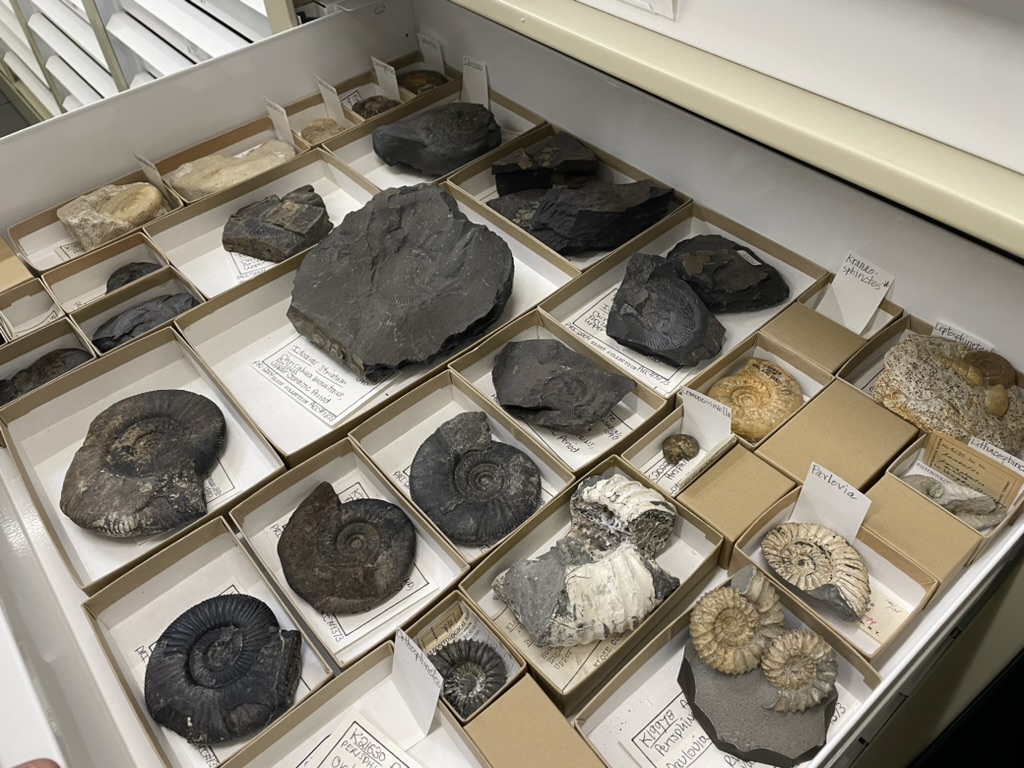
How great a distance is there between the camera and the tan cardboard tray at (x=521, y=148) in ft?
6.99

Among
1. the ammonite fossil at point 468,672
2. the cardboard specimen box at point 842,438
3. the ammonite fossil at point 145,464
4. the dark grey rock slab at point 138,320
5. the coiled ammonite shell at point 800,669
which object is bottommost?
the coiled ammonite shell at point 800,669

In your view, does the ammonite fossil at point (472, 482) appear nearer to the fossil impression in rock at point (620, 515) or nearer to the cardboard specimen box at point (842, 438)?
the fossil impression in rock at point (620, 515)

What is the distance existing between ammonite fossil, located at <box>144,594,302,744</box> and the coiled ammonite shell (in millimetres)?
876

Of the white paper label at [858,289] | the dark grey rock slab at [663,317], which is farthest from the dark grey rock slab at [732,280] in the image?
the white paper label at [858,289]

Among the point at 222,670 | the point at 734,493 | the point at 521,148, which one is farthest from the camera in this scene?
the point at 521,148

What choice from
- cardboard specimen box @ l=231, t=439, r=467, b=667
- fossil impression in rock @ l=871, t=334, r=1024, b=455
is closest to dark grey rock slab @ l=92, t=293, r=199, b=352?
Result: cardboard specimen box @ l=231, t=439, r=467, b=667

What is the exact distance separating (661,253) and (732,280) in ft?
0.90

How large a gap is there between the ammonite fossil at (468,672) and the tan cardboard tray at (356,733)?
0.05 metres

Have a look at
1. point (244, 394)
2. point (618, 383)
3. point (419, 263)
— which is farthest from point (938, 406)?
point (244, 394)

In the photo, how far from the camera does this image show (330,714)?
139 cm

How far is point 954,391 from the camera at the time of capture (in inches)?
61.6

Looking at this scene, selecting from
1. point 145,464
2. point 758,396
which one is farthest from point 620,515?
point 145,464

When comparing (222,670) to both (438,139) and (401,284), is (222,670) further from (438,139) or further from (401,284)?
(438,139)

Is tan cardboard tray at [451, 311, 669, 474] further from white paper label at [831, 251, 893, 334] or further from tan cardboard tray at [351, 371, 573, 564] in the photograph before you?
white paper label at [831, 251, 893, 334]
